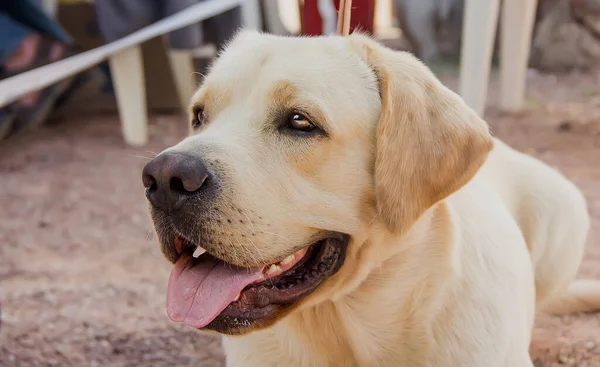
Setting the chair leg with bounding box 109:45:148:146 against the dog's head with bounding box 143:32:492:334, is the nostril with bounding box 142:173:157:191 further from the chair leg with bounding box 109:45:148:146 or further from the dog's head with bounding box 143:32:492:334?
the chair leg with bounding box 109:45:148:146

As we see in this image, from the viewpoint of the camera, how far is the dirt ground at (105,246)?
2.72 m

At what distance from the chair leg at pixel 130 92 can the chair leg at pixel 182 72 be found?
2.92 ft

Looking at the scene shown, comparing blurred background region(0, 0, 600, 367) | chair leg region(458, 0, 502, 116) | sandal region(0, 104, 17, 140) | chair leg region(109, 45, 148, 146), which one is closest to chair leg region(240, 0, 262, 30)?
blurred background region(0, 0, 600, 367)

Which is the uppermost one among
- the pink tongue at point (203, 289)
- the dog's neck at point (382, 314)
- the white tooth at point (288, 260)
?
the white tooth at point (288, 260)

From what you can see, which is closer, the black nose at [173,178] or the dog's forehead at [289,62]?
the black nose at [173,178]

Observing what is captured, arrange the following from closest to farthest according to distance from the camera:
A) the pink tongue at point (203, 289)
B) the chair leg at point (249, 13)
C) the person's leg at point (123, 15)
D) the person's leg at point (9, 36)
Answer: the pink tongue at point (203, 289)
the person's leg at point (9, 36)
the person's leg at point (123, 15)
the chair leg at point (249, 13)

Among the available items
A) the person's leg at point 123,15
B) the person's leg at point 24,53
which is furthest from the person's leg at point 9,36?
the person's leg at point 123,15

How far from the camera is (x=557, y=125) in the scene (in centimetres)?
570

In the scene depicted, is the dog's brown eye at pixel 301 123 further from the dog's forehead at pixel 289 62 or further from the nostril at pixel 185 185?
the nostril at pixel 185 185

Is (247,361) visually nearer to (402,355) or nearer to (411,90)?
(402,355)

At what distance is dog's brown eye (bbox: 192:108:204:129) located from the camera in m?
2.13

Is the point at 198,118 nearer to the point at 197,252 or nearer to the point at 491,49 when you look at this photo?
the point at 197,252

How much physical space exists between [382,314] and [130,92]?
4.06 m

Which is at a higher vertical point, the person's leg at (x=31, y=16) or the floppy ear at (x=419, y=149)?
the floppy ear at (x=419, y=149)
